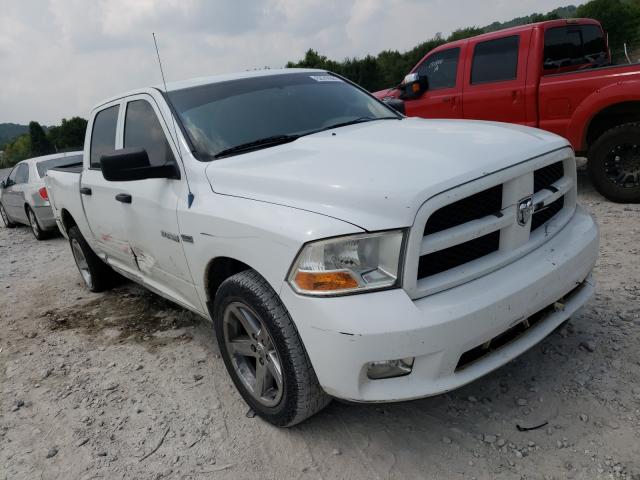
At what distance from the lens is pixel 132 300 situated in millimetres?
4863

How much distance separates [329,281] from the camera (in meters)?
2.01

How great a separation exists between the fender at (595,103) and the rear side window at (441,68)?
1.75m

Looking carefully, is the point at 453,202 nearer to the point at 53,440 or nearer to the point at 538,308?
the point at 538,308

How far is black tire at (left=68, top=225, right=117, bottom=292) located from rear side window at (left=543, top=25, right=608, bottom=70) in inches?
212

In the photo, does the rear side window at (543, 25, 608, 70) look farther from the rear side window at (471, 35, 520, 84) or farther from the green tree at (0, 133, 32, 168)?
the green tree at (0, 133, 32, 168)

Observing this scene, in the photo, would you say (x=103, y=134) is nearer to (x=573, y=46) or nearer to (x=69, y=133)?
(x=573, y=46)

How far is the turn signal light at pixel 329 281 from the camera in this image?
78.8 inches

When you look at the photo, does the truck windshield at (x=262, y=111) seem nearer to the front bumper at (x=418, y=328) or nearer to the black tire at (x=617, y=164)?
the front bumper at (x=418, y=328)

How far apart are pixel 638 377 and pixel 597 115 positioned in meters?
3.85

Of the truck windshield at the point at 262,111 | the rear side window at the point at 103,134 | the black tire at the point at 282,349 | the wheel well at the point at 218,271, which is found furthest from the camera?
the rear side window at the point at 103,134

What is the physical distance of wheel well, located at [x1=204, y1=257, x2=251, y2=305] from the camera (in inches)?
104

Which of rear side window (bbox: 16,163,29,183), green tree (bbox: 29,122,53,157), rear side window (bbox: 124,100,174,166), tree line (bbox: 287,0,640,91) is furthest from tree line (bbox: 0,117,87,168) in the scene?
rear side window (bbox: 124,100,174,166)

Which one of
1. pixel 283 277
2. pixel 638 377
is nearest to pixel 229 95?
pixel 283 277

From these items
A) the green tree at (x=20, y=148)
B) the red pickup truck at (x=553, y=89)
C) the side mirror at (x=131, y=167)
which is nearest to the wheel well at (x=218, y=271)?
the side mirror at (x=131, y=167)
